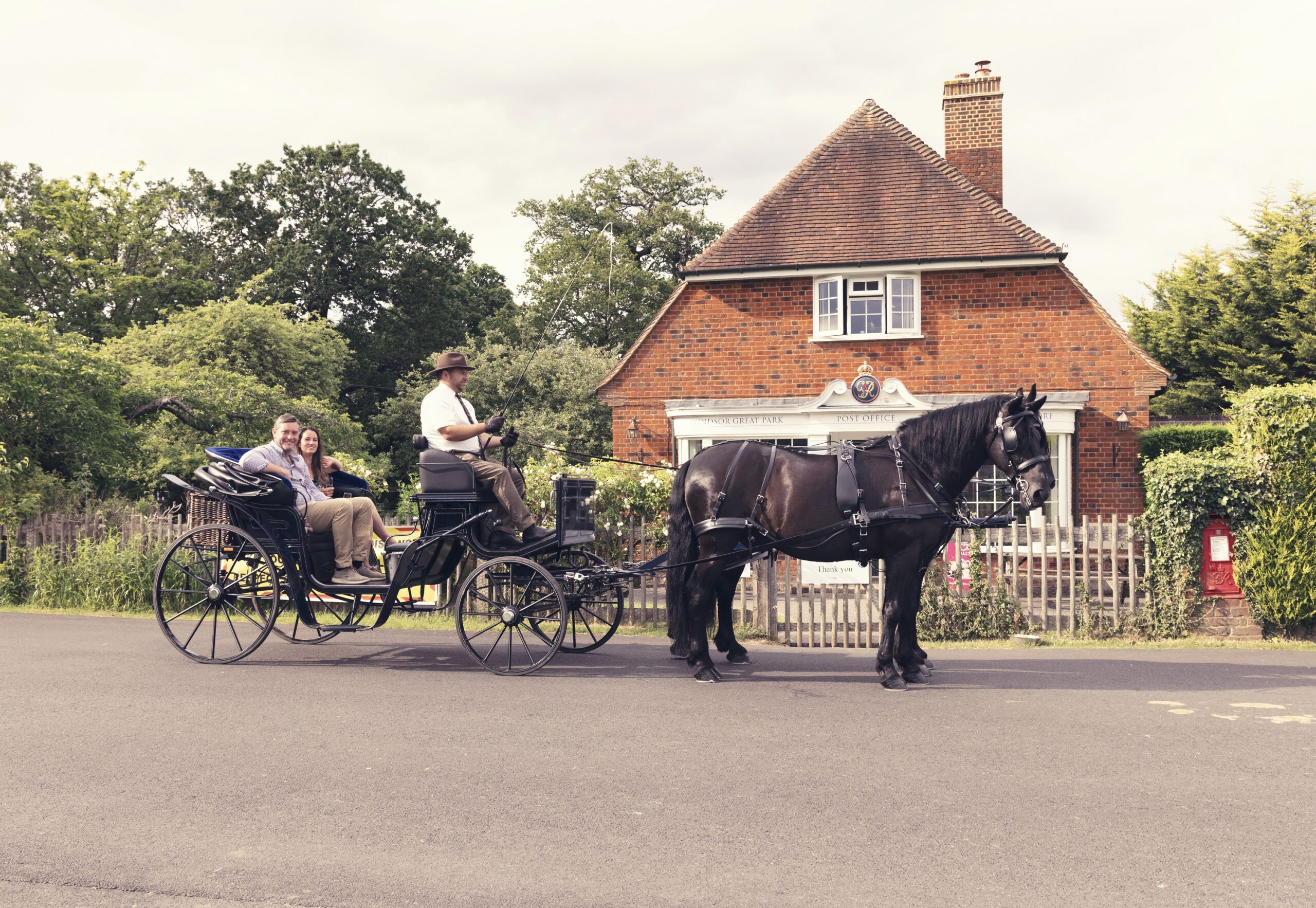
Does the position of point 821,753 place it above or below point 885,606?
below

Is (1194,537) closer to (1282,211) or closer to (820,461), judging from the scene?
(820,461)

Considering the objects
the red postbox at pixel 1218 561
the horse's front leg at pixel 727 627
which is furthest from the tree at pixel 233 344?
the red postbox at pixel 1218 561

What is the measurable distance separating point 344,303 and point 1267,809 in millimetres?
38755

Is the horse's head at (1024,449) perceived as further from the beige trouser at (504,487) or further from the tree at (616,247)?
the tree at (616,247)

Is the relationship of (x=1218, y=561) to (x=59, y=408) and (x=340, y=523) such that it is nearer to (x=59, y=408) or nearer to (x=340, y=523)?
(x=340, y=523)

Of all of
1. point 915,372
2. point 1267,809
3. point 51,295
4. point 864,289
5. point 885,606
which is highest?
point 51,295

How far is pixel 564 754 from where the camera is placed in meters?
5.25

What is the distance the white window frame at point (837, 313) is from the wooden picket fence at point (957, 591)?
7366 millimetres

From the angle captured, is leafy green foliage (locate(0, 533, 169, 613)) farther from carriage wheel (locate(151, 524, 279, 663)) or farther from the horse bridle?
the horse bridle

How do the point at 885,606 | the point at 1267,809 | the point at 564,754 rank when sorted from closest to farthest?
the point at 1267,809 < the point at 564,754 < the point at 885,606

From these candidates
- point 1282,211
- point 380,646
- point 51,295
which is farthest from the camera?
point 51,295

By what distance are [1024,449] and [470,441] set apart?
13.9ft

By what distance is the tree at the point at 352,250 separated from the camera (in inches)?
1480

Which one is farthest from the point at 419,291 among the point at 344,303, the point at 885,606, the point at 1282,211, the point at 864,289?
the point at 885,606
